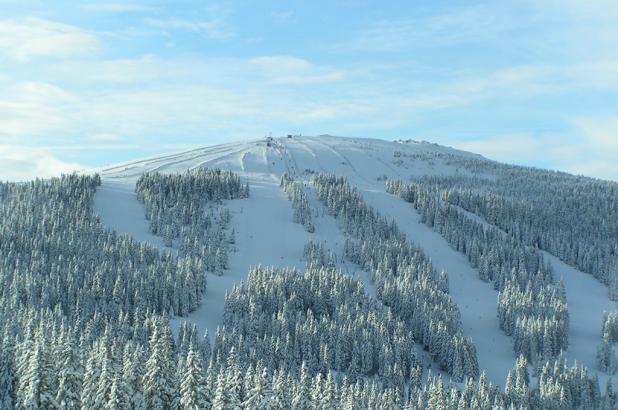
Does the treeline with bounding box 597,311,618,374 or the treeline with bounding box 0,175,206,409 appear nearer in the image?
the treeline with bounding box 0,175,206,409

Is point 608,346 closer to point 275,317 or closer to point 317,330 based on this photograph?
point 317,330

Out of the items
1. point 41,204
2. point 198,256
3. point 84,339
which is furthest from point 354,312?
point 41,204

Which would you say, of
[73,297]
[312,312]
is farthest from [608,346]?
[73,297]

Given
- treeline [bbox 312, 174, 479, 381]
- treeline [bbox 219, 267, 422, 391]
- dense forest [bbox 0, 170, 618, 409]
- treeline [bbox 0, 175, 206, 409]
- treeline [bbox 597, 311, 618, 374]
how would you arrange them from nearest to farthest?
treeline [bbox 0, 175, 206, 409], dense forest [bbox 0, 170, 618, 409], treeline [bbox 219, 267, 422, 391], treeline [bbox 312, 174, 479, 381], treeline [bbox 597, 311, 618, 374]

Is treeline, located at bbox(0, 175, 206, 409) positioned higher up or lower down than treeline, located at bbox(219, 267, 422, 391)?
higher up

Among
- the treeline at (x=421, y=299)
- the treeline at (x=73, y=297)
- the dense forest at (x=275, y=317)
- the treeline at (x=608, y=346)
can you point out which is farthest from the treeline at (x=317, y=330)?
the treeline at (x=608, y=346)

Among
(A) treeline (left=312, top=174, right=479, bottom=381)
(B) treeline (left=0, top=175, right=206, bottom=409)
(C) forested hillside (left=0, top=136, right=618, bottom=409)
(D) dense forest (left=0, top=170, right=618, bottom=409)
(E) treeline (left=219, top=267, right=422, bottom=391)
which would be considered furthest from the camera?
(A) treeline (left=312, top=174, right=479, bottom=381)

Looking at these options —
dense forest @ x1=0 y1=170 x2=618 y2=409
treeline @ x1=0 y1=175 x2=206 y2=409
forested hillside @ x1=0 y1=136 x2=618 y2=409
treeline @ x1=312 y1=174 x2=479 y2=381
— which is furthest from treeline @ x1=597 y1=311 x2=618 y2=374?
treeline @ x1=0 y1=175 x2=206 y2=409

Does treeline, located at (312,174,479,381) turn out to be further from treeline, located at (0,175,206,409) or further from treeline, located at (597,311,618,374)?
treeline, located at (0,175,206,409)

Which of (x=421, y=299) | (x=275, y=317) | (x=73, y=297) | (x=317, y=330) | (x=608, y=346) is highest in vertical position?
(x=73, y=297)

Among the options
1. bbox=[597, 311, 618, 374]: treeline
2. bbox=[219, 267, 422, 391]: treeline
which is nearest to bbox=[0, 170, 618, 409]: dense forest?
bbox=[219, 267, 422, 391]: treeline

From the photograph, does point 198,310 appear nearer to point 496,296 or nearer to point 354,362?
point 354,362
